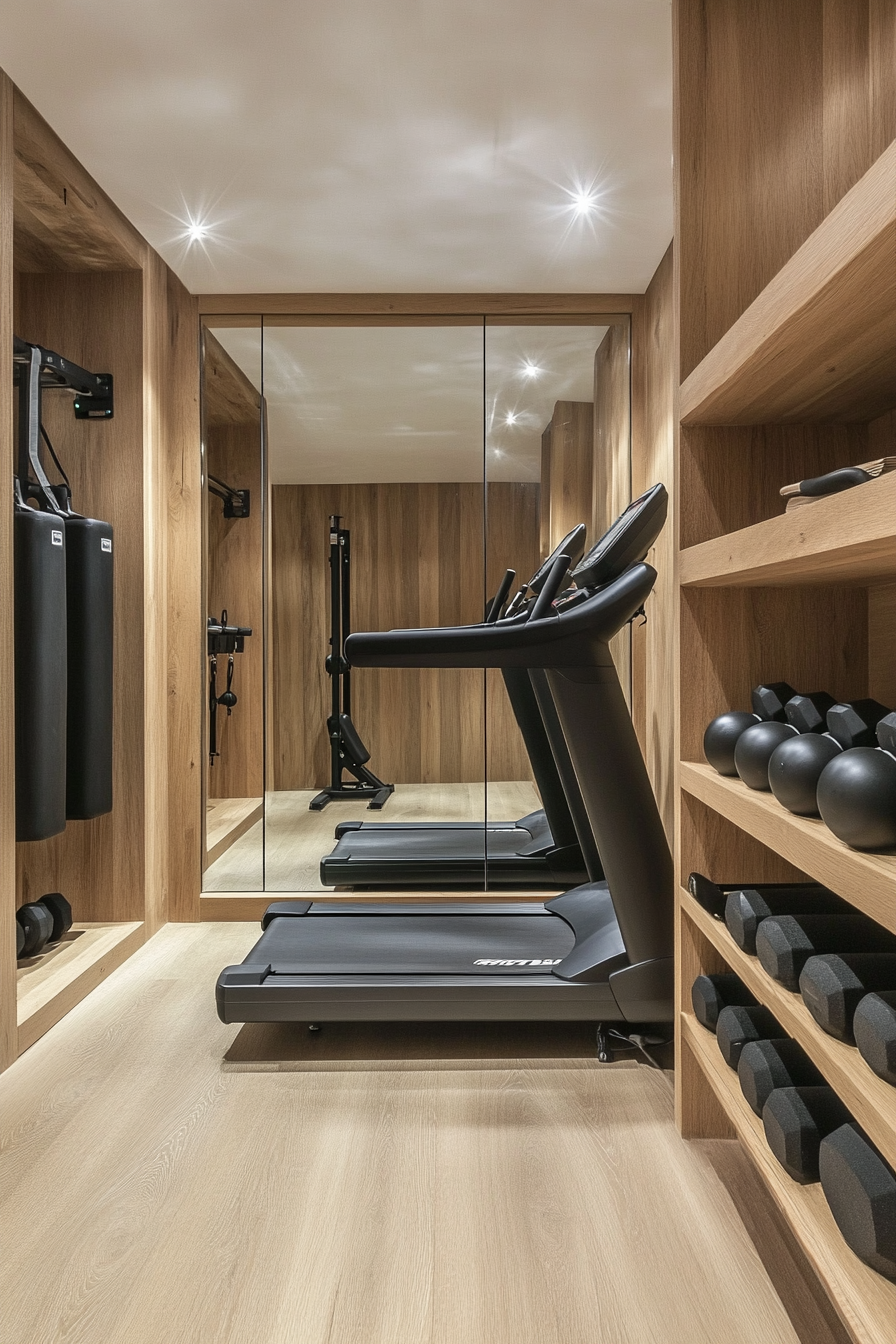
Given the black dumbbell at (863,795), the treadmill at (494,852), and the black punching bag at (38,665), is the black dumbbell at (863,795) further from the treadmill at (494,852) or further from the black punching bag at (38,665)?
the treadmill at (494,852)

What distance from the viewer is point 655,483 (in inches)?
139

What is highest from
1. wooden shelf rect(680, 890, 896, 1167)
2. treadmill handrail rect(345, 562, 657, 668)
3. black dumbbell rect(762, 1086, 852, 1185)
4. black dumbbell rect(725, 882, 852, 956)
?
treadmill handrail rect(345, 562, 657, 668)

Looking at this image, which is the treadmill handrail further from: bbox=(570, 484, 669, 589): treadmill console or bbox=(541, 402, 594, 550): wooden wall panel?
bbox=(541, 402, 594, 550): wooden wall panel

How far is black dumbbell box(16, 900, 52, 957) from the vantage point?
9.22ft

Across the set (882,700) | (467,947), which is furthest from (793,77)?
(467,947)

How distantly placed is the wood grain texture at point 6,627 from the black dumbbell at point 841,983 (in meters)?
1.97

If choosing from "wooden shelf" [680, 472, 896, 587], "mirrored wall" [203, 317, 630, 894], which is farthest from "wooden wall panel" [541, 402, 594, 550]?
"wooden shelf" [680, 472, 896, 587]

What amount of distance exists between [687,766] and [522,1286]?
101 centimetres

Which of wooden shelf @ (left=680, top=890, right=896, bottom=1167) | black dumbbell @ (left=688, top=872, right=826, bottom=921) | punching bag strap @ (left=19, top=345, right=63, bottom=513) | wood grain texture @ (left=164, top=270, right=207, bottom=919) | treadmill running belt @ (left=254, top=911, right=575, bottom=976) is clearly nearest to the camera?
wooden shelf @ (left=680, top=890, right=896, bottom=1167)

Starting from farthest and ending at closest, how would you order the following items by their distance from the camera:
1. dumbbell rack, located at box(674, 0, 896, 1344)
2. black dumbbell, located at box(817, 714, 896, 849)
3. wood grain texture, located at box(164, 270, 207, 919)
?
wood grain texture, located at box(164, 270, 207, 919) → dumbbell rack, located at box(674, 0, 896, 1344) → black dumbbell, located at box(817, 714, 896, 849)

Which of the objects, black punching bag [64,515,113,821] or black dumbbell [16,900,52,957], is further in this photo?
black punching bag [64,515,113,821]

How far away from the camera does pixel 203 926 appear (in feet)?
12.0

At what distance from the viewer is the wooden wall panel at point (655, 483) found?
3.38m

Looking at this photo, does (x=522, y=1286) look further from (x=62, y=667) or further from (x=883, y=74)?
(x=883, y=74)
